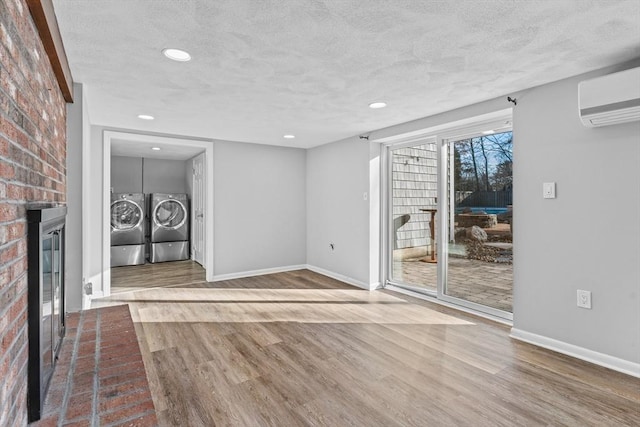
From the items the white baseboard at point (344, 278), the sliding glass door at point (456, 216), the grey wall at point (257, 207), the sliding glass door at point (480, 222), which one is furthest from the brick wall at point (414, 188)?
the grey wall at point (257, 207)

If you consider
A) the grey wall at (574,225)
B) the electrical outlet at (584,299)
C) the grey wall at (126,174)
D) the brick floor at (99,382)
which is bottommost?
the brick floor at (99,382)

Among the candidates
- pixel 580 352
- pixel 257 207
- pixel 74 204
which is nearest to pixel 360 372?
pixel 580 352

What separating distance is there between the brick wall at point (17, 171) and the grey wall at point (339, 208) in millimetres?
3635

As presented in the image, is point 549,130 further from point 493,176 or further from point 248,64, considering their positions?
point 248,64

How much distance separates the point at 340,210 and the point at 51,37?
3.95 m

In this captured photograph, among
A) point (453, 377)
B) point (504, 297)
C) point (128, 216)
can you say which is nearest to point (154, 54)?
point (453, 377)

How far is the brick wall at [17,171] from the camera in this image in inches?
42.7

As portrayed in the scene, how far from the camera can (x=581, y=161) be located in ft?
8.44

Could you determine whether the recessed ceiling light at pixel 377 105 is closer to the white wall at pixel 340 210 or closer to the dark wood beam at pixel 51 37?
the white wall at pixel 340 210

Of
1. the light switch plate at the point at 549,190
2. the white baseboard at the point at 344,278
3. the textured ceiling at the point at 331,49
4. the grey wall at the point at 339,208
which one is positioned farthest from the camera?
the grey wall at the point at 339,208

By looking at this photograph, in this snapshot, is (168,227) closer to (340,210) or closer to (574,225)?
(340,210)

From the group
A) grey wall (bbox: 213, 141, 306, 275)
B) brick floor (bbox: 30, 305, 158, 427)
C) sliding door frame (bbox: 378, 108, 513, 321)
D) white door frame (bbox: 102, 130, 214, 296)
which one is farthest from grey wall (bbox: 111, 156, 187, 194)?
brick floor (bbox: 30, 305, 158, 427)

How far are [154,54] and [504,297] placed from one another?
3690 millimetres

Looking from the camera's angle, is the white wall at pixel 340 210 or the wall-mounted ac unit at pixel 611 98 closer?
the wall-mounted ac unit at pixel 611 98
